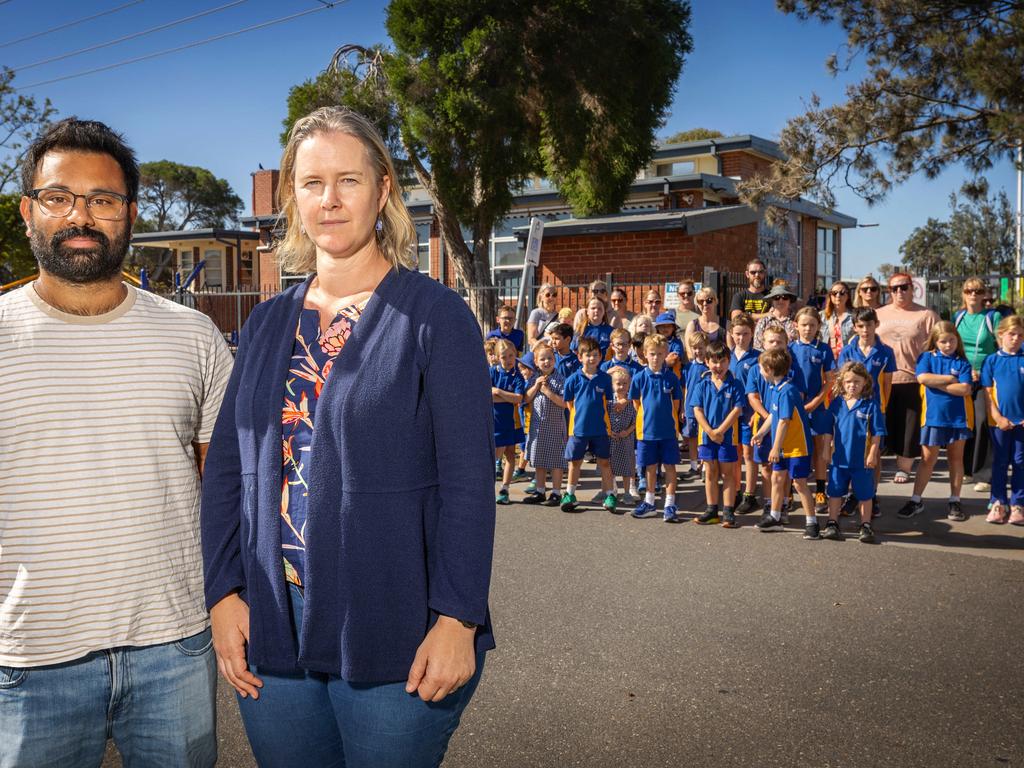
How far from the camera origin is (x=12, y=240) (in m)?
24.6

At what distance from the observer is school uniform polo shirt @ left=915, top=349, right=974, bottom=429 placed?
8.14m

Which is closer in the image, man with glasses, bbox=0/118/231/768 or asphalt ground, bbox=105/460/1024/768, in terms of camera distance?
man with glasses, bbox=0/118/231/768

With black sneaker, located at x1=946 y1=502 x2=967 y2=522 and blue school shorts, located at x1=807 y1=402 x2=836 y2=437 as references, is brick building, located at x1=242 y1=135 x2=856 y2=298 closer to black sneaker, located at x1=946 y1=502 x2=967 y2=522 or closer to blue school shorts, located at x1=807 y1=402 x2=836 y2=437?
blue school shorts, located at x1=807 y1=402 x2=836 y2=437

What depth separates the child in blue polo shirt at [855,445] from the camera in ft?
Result: 23.5

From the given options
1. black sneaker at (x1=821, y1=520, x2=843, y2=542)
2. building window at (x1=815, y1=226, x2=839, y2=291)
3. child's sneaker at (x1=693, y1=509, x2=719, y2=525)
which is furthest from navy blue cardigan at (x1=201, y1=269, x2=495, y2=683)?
building window at (x1=815, y1=226, x2=839, y2=291)

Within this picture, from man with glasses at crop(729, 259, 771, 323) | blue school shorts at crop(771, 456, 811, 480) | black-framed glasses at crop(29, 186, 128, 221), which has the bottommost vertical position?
blue school shorts at crop(771, 456, 811, 480)

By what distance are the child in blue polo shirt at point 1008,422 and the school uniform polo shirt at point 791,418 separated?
1.68m

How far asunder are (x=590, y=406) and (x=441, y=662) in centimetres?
686

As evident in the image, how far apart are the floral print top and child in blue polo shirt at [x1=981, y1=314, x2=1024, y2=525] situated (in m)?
7.26

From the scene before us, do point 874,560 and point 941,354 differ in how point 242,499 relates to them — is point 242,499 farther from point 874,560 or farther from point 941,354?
point 941,354

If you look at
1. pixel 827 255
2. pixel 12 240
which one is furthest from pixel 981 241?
pixel 12 240

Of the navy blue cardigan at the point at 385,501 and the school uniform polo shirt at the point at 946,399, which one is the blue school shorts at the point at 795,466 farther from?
the navy blue cardigan at the point at 385,501

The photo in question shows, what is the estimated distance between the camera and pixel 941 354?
822 cm

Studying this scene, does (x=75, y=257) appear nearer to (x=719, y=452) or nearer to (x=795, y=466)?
(x=795, y=466)
